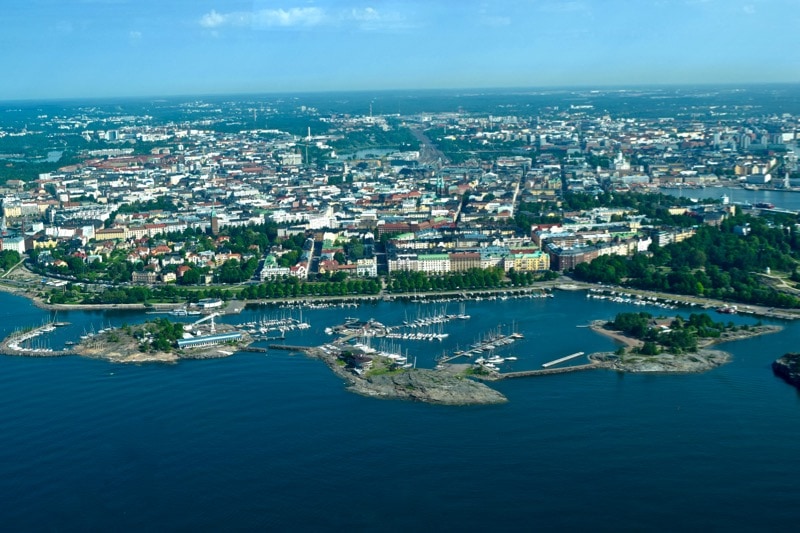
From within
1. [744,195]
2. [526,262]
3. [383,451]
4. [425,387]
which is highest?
[744,195]

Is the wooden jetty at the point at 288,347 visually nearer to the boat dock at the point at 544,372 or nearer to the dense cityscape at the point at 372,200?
the boat dock at the point at 544,372

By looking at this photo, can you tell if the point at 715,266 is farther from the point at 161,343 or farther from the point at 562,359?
the point at 161,343

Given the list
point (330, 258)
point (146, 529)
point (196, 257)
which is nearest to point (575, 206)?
point (330, 258)

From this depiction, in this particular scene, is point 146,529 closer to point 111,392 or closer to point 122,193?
point 111,392

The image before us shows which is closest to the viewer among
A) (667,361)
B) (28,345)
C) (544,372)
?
(544,372)

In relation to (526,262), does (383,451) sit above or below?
below

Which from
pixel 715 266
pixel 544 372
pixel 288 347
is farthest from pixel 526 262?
pixel 544 372

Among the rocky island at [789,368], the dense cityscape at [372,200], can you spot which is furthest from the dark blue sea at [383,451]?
the dense cityscape at [372,200]
